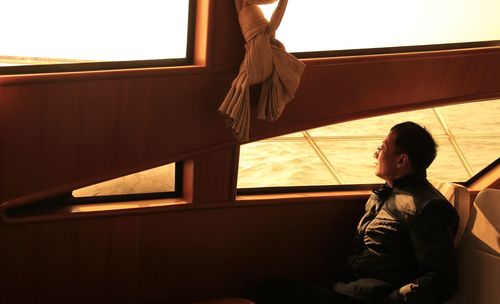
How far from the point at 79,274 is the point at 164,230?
410 mm

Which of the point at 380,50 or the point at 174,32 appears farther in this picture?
the point at 380,50

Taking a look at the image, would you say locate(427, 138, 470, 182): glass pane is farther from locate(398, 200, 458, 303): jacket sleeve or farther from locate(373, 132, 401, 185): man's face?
locate(398, 200, 458, 303): jacket sleeve

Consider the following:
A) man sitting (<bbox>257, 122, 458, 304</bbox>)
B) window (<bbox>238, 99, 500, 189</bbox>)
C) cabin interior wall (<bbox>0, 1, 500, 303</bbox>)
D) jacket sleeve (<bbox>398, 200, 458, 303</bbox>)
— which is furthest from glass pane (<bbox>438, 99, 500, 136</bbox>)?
jacket sleeve (<bbox>398, 200, 458, 303</bbox>)

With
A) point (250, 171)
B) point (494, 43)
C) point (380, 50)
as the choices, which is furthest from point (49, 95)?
point (494, 43)

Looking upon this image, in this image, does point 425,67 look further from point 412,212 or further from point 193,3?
point 193,3

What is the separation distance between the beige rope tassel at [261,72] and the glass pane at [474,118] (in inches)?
41.6

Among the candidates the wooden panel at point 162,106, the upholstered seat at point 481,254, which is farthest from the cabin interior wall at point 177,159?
the upholstered seat at point 481,254

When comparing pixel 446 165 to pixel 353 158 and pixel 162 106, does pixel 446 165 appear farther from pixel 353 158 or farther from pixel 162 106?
pixel 162 106

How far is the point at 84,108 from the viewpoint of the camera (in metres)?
2.54

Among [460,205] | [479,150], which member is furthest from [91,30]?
[479,150]

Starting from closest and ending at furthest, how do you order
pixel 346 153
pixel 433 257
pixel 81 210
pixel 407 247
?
pixel 433 257
pixel 407 247
pixel 81 210
pixel 346 153

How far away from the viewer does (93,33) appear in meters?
2.63

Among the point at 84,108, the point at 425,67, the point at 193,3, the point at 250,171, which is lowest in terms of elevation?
the point at 250,171

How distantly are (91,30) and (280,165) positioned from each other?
3.67ft
